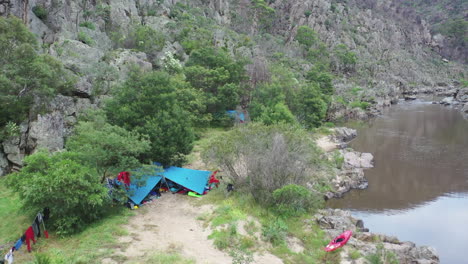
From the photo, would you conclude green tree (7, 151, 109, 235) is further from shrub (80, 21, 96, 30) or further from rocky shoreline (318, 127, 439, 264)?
shrub (80, 21, 96, 30)

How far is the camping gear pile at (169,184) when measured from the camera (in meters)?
17.0

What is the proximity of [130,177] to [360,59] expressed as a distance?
8173 centimetres

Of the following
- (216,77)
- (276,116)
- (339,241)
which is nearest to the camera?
(339,241)

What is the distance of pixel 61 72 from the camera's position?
76.0 ft

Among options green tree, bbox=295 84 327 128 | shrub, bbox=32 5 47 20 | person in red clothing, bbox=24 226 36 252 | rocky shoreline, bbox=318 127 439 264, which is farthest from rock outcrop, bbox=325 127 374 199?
shrub, bbox=32 5 47 20

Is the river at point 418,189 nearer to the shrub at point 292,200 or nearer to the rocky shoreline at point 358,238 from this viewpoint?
the rocky shoreline at point 358,238

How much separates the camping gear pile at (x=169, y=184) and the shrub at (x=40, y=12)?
23570 mm

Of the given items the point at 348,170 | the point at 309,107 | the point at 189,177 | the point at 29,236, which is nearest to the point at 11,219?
the point at 29,236

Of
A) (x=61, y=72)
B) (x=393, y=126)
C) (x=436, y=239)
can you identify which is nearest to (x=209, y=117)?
(x=61, y=72)

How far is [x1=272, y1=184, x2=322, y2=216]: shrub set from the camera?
16453 mm

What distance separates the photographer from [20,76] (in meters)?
20.6

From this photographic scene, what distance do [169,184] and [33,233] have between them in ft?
26.3

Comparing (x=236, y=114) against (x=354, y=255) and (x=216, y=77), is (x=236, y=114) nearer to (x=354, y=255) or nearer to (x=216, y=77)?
Answer: (x=216, y=77)

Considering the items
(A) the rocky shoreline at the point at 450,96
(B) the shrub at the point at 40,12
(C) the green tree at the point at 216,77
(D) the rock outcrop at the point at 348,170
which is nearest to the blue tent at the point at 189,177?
(D) the rock outcrop at the point at 348,170
